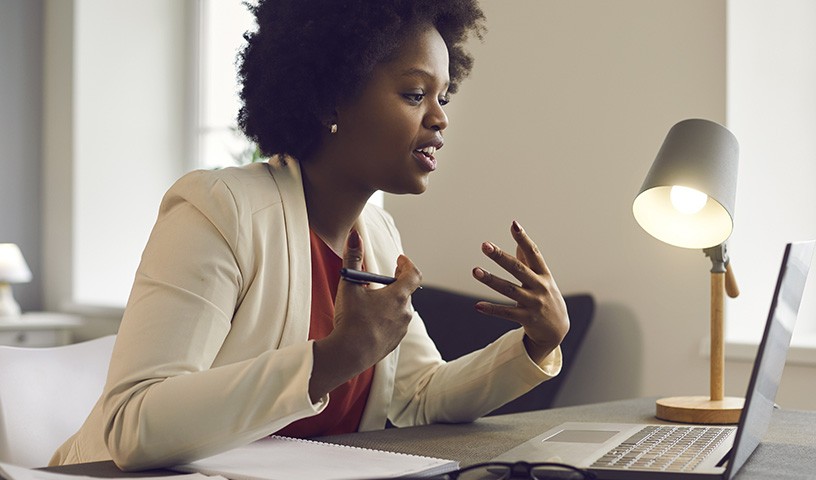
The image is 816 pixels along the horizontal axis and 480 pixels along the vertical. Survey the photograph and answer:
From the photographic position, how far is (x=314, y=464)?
108 cm

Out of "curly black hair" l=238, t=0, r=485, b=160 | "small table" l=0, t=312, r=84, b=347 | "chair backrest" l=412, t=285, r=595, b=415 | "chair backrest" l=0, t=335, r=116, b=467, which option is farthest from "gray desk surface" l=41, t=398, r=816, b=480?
"small table" l=0, t=312, r=84, b=347

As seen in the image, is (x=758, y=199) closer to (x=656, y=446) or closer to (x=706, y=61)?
(x=706, y=61)

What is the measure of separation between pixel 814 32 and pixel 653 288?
771 mm

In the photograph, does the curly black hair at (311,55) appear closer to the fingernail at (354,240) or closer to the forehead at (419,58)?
the forehead at (419,58)

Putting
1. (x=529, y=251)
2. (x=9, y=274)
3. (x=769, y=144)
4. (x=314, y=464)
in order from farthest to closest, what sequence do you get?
(x=9, y=274) → (x=769, y=144) → (x=529, y=251) → (x=314, y=464)

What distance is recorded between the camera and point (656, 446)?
47.4 inches

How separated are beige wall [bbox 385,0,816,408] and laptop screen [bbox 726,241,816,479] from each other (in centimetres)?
112

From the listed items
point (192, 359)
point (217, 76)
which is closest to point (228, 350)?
point (192, 359)

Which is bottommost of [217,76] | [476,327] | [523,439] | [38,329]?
[38,329]

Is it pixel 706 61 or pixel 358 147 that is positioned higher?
pixel 706 61

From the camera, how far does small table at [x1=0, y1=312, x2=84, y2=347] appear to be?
398 centimetres

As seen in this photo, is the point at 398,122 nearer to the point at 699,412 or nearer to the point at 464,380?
the point at 464,380

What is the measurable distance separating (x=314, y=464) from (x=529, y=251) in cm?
41

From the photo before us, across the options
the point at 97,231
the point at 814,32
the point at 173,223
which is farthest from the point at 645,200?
the point at 97,231
